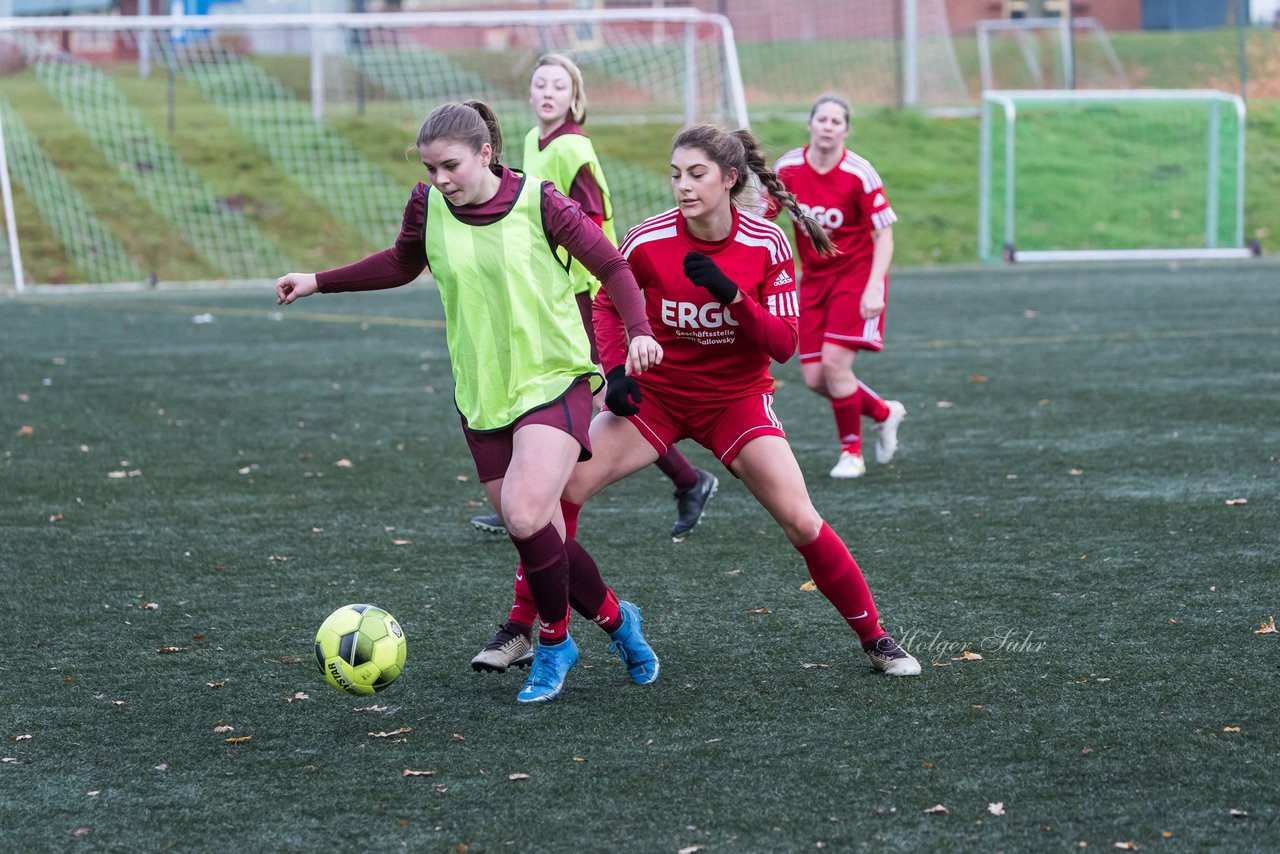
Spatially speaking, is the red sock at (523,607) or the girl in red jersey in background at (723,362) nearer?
the girl in red jersey in background at (723,362)

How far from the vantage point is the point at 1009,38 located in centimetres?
2873

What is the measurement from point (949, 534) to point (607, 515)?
4.87 ft

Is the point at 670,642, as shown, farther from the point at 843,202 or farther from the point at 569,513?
the point at 843,202

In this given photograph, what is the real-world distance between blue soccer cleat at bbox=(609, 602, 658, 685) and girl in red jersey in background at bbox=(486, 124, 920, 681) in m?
0.36

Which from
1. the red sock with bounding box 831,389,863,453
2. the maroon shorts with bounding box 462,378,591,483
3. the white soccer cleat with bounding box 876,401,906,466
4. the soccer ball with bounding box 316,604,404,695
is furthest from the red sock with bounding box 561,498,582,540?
the white soccer cleat with bounding box 876,401,906,466

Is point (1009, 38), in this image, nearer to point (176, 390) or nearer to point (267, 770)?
point (176, 390)

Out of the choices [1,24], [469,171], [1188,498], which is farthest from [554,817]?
[1,24]

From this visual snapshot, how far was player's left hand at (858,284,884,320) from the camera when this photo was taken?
7340mm

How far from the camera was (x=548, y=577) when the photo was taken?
167 inches

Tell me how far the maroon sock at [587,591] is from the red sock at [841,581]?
564 mm

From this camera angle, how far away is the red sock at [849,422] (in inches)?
300

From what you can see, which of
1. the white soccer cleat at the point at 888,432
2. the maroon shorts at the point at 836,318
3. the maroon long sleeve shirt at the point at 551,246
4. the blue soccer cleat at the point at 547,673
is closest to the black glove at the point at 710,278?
the maroon long sleeve shirt at the point at 551,246

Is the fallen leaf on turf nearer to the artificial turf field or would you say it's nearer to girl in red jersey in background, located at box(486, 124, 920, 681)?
the artificial turf field

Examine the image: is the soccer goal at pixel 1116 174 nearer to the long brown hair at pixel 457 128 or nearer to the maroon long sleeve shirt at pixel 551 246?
the maroon long sleeve shirt at pixel 551 246
